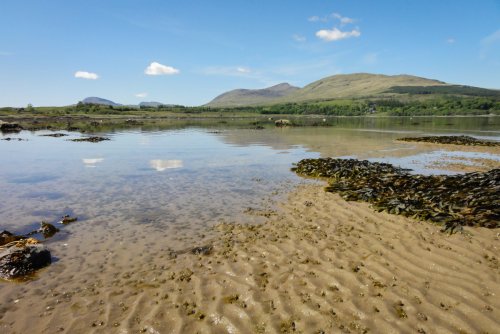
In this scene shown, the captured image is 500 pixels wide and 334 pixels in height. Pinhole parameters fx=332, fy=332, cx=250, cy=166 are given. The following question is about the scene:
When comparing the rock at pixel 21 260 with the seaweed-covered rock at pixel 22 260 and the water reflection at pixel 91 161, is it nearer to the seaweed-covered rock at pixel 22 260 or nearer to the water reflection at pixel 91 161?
the seaweed-covered rock at pixel 22 260

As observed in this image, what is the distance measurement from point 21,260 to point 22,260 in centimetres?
3

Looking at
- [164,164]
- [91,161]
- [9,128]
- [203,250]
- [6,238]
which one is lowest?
[203,250]

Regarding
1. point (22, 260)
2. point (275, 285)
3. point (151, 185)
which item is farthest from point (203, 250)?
point (151, 185)

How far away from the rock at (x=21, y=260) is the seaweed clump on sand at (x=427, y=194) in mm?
11553

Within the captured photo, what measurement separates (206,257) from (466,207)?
32.3ft

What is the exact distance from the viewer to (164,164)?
2544 centimetres

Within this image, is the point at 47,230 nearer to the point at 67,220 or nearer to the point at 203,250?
the point at 67,220

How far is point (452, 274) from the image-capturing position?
796 cm

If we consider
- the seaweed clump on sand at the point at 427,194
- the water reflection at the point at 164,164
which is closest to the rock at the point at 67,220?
the water reflection at the point at 164,164

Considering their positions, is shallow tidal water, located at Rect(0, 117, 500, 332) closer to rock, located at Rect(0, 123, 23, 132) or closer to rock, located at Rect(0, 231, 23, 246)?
rock, located at Rect(0, 231, 23, 246)

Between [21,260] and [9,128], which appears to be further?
[9,128]

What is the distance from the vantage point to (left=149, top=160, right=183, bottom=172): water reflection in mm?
24041

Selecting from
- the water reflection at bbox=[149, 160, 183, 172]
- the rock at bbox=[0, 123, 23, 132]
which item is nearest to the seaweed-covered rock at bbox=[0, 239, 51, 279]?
the water reflection at bbox=[149, 160, 183, 172]

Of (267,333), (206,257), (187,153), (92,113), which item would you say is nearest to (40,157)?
(187,153)
